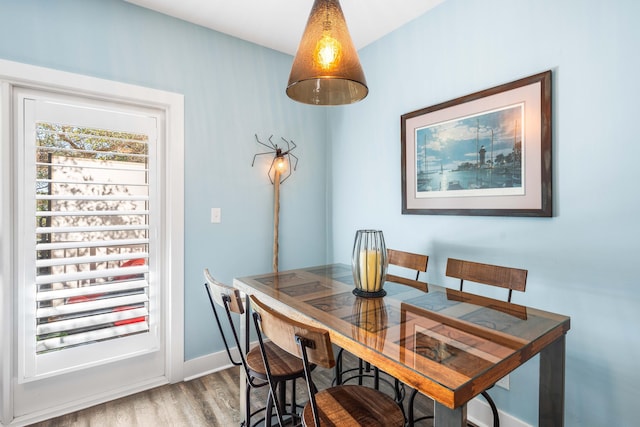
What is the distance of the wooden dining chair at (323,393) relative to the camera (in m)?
0.99

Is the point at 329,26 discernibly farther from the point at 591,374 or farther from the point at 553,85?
the point at 591,374

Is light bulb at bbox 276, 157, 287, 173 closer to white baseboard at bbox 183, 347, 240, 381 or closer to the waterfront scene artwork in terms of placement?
the waterfront scene artwork

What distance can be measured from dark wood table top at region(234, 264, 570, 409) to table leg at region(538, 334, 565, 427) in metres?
0.08

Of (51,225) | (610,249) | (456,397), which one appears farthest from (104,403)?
(610,249)

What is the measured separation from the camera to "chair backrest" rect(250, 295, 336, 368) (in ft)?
3.16

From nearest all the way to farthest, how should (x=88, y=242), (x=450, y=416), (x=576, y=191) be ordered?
(x=450, y=416)
(x=576, y=191)
(x=88, y=242)

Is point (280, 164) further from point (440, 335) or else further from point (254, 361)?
point (440, 335)

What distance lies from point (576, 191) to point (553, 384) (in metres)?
0.92

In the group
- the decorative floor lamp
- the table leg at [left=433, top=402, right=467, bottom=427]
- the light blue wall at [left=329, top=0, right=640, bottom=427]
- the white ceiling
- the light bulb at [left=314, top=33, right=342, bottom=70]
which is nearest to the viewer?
the table leg at [left=433, top=402, right=467, bottom=427]

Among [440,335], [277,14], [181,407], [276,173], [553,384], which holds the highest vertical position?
[277,14]

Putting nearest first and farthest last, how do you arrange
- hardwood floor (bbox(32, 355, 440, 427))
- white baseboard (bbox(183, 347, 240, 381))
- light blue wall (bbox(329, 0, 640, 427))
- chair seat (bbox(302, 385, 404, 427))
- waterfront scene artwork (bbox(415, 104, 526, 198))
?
chair seat (bbox(302, 385, 404, 427)) < light blue wall (bbox(329, 0, 640, 427)) < waterfront scene artwork (bbox(415, 104, 526, 198)) < hardwood floor (bbox(32, 355, 440, 427)) < white baseboard (bbox(183, 347, 240, 381))

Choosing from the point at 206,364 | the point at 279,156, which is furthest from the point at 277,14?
the point at 206,364

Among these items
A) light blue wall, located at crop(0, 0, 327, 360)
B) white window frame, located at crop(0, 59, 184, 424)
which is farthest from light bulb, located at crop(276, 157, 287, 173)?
white window frame, located at crop(0, 59, 184, 424)

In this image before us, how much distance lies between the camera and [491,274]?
64.6 inches
